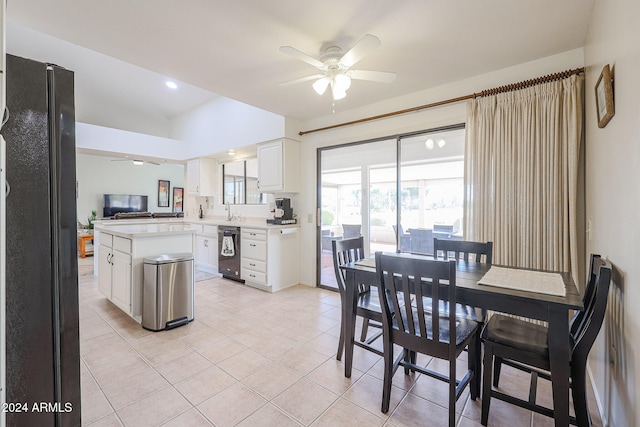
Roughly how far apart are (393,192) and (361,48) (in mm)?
2034

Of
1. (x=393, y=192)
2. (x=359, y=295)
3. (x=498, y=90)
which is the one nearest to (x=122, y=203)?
(x=393, y=192)

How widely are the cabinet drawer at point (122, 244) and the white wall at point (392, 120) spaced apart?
2.29m

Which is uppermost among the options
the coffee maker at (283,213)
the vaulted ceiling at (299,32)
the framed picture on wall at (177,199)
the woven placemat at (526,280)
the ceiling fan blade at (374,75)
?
the vaulted ceiling at (299,32)

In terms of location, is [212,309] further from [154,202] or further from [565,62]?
[154,202]

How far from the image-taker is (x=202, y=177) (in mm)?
5730

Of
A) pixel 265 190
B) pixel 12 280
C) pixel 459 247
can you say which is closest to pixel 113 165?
pixel 265 190

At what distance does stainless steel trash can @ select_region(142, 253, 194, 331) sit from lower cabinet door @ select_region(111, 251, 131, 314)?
10.7 inches

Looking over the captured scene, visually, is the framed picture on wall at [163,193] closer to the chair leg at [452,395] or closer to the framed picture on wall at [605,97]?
the chair leg at [452,395]

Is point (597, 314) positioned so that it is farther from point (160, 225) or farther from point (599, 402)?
point (160, 225)

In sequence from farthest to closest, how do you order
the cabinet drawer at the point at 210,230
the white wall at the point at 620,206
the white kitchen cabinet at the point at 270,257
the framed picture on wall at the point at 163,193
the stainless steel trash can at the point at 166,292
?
the framed picture on wall at the point at 163,193
the cabinet drawer at the point at 210,230
the white kitchen cabinet at the point at 270,257
the stainless steel trash can at the point at 166,292
the white wall at the point at 620,206

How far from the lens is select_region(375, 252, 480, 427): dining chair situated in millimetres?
1523

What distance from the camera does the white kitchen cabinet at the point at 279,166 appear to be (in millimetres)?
4203

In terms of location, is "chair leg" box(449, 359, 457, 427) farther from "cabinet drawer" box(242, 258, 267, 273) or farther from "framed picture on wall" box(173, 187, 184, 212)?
"framed picture on wall" box(173, 187, 184, 212)

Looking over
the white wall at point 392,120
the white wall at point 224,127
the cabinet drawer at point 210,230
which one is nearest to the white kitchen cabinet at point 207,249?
the cabinet drawer at point 210,230
